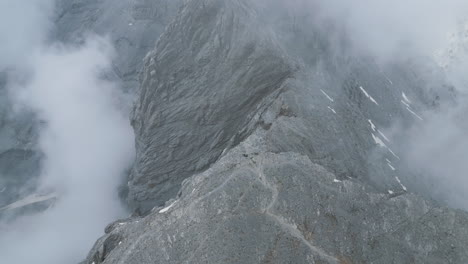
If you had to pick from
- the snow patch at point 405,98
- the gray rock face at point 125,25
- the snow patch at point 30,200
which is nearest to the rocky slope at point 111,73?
the gray rock face at point 125,25

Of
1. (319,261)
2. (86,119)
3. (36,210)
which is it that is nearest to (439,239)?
(319,261)

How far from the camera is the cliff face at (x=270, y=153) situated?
35.7 metres

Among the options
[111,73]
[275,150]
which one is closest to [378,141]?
[275,150]

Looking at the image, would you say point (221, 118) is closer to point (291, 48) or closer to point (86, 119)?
point (291, 48)

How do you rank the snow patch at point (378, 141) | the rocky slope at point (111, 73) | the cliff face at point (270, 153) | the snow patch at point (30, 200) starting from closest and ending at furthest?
the cliff face at point (270, 153), the snow patch at point (378, 141), the rocky slope at point (111, 73), the snow patch at point (30, 200)

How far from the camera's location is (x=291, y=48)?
64.0 m

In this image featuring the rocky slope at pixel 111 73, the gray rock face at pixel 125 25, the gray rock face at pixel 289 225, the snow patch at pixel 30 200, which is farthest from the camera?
the snow patch at pixel 30 200

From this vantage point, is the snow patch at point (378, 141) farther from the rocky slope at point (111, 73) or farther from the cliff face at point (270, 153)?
the rocky slope at point (111, 73)

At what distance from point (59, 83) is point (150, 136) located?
4284 inches

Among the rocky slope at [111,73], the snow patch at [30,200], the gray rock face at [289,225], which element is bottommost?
the gray rock face at [289,225]

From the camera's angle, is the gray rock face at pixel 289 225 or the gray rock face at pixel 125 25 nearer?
the gray rock face at pixel 289 225

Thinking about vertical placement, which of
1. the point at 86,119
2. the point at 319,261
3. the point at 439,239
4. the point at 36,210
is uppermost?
the point at 86,119

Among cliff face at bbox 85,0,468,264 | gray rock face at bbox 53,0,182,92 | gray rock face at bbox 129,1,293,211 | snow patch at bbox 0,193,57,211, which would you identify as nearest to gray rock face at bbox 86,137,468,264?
cliff face at bbox 85,0,468,264

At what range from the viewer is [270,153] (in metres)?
40.8
